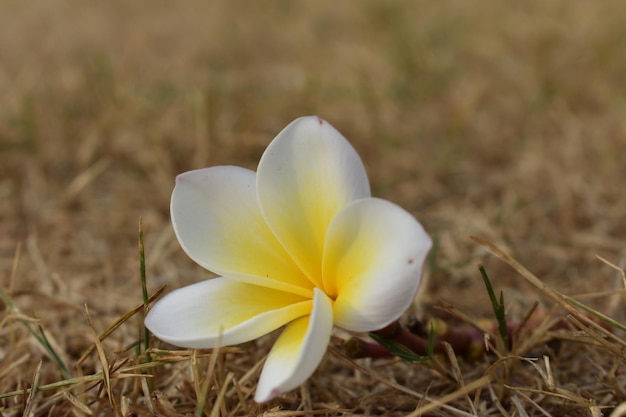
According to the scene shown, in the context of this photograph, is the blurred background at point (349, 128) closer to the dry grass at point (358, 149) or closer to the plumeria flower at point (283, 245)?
the dry grass at point (358, 149)

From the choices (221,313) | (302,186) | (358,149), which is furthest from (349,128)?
(221,313)

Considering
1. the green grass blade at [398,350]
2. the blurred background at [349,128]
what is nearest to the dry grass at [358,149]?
the blurred background at [349,128]

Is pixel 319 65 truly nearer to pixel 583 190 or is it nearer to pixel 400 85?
pixel 400 85

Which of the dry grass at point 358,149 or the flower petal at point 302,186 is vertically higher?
the flower petal at point 302,186

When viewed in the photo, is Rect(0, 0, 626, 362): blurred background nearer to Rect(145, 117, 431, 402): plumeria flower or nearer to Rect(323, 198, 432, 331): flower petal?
Rect(145, 117, 431, 402): plumeria flower

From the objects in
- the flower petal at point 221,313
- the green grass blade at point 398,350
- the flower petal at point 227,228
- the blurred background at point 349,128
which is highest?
the flower petal at point 227,228
